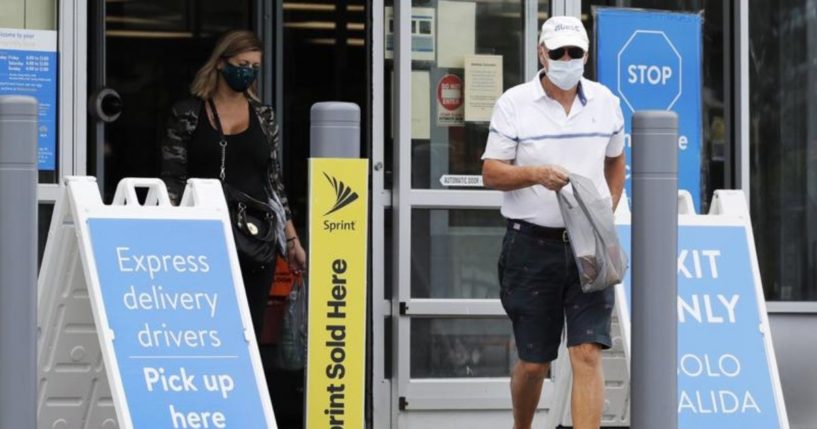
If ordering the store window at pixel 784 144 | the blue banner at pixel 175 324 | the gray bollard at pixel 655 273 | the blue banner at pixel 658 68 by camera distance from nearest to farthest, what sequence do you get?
the gray bollard at pixel 655 273 → the blue banner at pixel 175 324 → the blue banner at pixel 658 68 → the store window at pixel 784 144

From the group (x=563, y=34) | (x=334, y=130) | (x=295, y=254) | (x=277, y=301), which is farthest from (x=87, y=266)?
(x=277, y=301)

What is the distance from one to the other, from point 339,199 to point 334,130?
225mm

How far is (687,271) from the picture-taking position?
6.96 m

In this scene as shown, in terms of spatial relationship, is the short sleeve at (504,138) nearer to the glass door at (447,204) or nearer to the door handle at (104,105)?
the glass door at (447,204)

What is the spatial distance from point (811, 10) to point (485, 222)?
201cm

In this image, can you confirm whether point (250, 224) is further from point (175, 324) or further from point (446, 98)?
point (446, 98)

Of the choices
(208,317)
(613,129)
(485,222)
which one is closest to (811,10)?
(485,222)

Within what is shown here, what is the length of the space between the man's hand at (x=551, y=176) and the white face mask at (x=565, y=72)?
36 centimetres

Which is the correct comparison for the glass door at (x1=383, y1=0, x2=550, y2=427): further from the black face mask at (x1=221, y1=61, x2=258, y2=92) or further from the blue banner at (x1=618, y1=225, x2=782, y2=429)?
the blue banner at (x1=618, y1=225, x2=782, y2=429)

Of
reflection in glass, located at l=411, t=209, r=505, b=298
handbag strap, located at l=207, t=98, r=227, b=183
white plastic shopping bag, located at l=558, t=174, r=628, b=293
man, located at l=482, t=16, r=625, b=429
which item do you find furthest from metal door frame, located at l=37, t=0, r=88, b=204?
white plastic shopping bag, located at l=558, t=174, r=628, b=293

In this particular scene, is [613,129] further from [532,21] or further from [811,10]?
[811,10]

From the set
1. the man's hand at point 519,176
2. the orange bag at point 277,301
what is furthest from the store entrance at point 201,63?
the man's hand at point 519,176

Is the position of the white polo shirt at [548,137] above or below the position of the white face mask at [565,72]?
below

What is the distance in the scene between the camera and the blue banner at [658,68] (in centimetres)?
832
